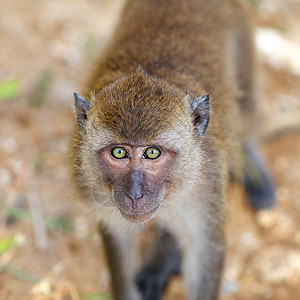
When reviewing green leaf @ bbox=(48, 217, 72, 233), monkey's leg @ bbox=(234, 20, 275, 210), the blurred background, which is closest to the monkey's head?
the blurred background

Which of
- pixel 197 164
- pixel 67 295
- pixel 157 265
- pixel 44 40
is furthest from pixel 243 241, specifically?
pixel 44 40

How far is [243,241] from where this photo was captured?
5055 millimetres

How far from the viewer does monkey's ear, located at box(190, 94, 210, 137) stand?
3127 mm

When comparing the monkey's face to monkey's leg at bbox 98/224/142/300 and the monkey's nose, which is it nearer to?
the monkey's nose

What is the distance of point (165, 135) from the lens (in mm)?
2982

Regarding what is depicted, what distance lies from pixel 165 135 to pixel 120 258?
4.75 feet

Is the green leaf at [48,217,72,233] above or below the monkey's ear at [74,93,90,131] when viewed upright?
below

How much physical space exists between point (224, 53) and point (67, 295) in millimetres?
2513

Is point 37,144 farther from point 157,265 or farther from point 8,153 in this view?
point 157,265

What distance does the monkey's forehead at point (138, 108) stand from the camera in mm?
2949

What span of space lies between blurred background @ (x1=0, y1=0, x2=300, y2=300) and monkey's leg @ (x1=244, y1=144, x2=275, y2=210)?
101 mm

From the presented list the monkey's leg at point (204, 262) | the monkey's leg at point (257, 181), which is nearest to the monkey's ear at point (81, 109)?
the monkey's leg at point (204, 262)

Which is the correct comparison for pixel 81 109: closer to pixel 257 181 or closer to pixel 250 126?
pixel 250 126

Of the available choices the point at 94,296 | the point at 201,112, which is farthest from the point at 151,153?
the point at 94,296
